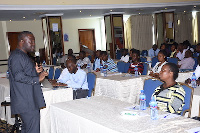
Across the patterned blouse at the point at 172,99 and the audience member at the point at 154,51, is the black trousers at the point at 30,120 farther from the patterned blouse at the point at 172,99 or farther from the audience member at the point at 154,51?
the audience member at the point at 154,51

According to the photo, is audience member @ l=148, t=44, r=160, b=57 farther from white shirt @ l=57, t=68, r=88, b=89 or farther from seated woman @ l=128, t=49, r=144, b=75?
white shirt @ l=57, t=68, r=88, b=89

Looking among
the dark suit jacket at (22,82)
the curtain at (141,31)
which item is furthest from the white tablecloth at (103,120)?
the curtain at (141,31)

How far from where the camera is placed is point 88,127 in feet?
8.84

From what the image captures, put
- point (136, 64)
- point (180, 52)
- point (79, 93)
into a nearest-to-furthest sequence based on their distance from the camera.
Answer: point (79, 93) → point (136, 64) → point (180, 52)

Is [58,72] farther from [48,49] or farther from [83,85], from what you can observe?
[48,49]

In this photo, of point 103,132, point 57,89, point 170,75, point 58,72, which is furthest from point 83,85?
point 103,132

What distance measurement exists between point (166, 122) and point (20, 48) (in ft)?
6.28

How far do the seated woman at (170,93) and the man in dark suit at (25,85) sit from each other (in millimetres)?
1417

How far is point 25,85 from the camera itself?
3.23 m

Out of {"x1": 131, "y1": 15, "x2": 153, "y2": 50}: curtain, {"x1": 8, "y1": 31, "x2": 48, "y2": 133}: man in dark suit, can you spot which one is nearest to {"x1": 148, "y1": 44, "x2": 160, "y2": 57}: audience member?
{"x1": 131, "y1": 15, "x2": 153, "y2": 50}: curtain

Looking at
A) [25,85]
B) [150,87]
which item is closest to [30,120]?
[25,85]

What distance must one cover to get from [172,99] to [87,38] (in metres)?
12.7

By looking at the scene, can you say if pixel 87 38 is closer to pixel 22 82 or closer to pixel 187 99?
pixel 22 82

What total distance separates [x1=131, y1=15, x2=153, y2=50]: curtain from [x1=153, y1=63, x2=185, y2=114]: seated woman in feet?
42.1
